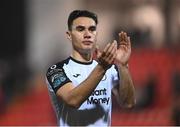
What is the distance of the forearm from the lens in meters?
3.96

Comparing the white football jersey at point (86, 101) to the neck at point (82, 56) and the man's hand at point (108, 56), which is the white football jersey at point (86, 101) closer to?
the neck at point (82, 56)

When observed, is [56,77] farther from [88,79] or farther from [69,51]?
[69,51]

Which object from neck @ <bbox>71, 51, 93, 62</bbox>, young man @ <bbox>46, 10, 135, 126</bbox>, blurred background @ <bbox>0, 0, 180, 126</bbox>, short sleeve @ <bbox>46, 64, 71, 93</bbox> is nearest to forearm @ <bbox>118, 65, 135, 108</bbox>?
young man @ <bbox>46, 10, 135, 126</bbox>

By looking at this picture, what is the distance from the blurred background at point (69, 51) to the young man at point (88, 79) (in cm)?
706

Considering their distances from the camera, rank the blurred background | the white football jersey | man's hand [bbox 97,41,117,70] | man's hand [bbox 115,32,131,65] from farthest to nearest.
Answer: the blurred background
the white football jersey
man's hand [bbox 115,32,131,65]
man's hand [bbox 97,41,117,70]

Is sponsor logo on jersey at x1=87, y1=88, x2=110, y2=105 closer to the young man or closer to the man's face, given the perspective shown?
the young man

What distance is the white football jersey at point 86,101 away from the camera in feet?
13.1

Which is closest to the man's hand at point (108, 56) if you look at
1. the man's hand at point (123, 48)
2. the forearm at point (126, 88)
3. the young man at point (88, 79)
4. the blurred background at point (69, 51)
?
the young man at point (88, 79)

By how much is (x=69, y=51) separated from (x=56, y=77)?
1247cm

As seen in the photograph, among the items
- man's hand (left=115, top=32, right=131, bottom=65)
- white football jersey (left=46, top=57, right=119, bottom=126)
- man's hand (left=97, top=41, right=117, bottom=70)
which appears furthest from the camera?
white football jersey (left=46, top=57, right=119, bottom=126)

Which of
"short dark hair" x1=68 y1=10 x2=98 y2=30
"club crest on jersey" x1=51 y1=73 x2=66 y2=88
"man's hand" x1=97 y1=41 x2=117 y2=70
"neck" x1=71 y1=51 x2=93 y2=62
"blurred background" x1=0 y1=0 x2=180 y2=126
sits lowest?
"blurred background" x1=0 y1=0 x2=180 y2=126

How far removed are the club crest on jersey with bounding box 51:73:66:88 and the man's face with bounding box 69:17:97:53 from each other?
24 centimetres

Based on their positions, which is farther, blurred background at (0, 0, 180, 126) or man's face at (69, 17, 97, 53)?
blurred background at (0, 0, 180, 126)

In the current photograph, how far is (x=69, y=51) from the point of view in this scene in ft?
54.1
